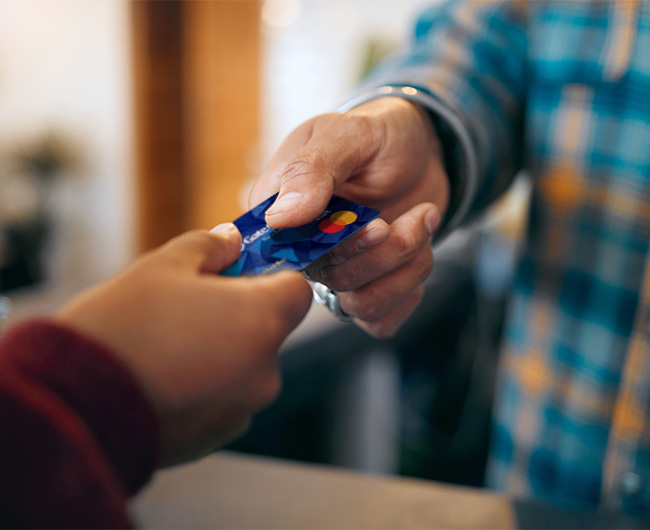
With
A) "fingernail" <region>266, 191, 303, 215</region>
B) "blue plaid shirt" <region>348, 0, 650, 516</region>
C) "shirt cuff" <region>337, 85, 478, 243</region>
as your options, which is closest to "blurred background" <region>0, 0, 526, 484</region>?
"blue plaid shirt" <region>348, 0, 650, 516</region>

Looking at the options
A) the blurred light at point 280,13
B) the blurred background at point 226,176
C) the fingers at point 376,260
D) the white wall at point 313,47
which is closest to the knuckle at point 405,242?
the fingers at point 376,260

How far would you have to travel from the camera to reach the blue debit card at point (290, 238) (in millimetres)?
287

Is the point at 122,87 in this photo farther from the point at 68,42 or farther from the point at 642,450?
the point at 642,450

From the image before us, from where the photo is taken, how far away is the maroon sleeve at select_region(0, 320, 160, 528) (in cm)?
17

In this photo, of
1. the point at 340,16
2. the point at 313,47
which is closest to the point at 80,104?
the point at 313,47

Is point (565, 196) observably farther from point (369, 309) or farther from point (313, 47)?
point (313, 47)

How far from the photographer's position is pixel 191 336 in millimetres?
207

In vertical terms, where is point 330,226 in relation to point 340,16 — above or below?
below

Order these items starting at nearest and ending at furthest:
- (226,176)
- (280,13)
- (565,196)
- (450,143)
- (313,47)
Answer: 1. (450,143)
2. (565,196)
3. (226,176)
4. (280,13)
5. (313,47)

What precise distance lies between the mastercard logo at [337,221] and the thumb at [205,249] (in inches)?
2.0

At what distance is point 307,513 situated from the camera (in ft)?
1.35

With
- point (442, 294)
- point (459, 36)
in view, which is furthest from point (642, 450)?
point (442, 294)

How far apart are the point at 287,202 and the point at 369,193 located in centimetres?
10

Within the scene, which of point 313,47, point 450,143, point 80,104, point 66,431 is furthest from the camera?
point 313,47
